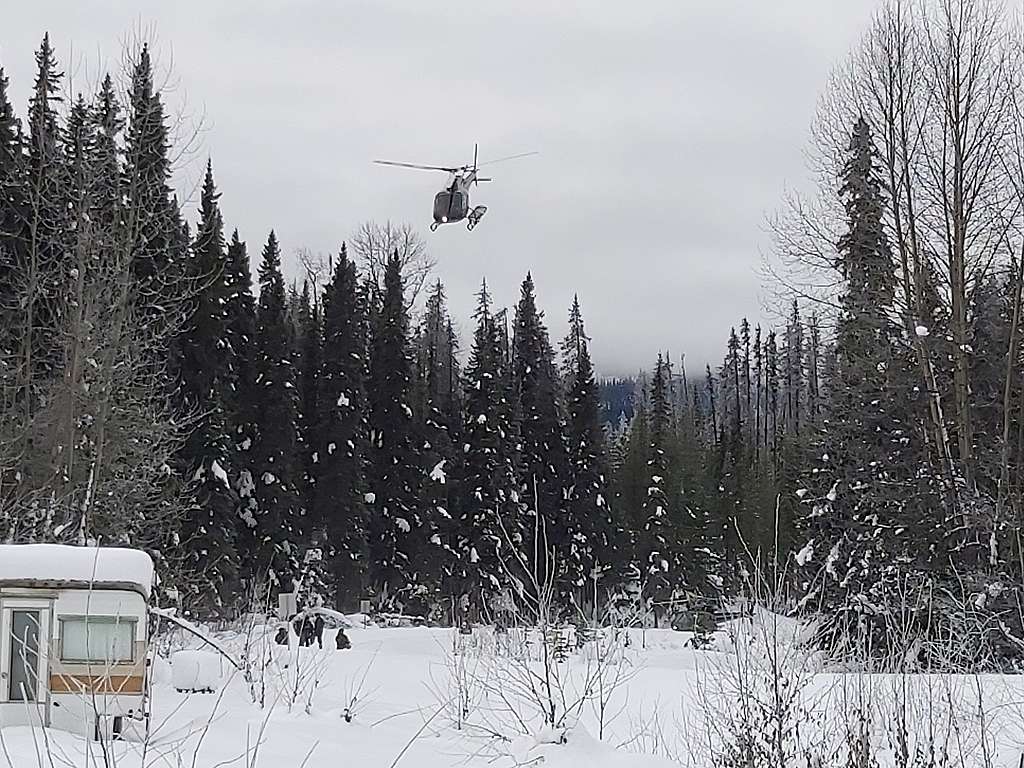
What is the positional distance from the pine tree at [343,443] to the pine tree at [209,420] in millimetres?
4412

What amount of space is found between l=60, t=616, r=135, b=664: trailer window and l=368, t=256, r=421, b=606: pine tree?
81.4ft

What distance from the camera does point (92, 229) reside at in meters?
22.3

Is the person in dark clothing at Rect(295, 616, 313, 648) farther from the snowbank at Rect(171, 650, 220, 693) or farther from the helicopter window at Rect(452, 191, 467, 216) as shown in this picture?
the helicopter window at Rect(452, 191, 467, 216)

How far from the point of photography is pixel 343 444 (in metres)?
36.2

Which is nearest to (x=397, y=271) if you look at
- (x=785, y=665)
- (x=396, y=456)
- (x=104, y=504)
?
(x=396, y=456)

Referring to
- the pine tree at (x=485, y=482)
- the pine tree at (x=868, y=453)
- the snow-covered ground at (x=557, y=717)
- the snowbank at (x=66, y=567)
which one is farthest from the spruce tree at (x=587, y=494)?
the snowbank at (x=66, y=567)

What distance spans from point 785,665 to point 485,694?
419 cm

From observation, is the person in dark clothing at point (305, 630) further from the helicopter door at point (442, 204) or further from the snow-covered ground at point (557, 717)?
the helicopter door at point (442, 204)

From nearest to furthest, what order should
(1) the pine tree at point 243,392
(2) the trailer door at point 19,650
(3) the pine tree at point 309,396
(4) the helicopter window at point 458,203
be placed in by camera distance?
(2) the trailer door at point 19,650
(4) the helicopter window at point 458,203
(1) the pine tree at point 243,392
(3) the pine tree at point 309,396

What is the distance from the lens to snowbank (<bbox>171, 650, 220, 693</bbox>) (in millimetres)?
13023

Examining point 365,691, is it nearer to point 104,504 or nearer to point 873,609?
point 104,504

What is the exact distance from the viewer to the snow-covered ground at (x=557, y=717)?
317 inches

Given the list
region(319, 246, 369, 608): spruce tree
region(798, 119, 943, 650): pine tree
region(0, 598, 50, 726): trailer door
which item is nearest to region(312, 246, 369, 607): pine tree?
region(319, 246, 369, 608): spruce tree

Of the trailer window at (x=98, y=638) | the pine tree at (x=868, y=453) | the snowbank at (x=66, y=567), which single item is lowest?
the trailer window at (x=98, y=638)
